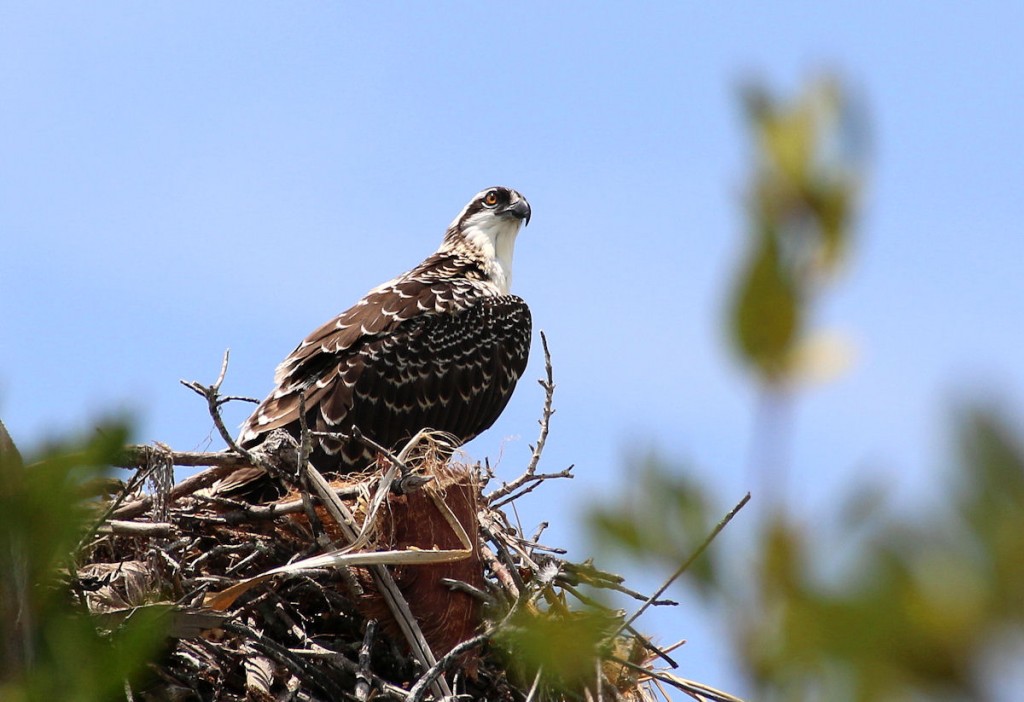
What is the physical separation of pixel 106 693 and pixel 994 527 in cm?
132

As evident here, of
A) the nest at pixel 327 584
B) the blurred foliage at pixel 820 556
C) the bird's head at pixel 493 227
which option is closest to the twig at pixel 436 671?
the nest at pixel 327 584

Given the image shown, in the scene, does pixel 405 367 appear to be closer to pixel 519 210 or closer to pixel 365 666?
pixel 519 210

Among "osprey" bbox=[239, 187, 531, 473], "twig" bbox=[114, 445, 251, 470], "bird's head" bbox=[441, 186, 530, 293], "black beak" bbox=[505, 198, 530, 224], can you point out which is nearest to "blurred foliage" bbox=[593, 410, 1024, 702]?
"twig" bbox=[114, 445, 251, 470]

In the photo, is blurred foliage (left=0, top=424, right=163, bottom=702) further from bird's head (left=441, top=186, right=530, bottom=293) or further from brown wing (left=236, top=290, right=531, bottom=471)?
bird's head (left=441, top=186, right=530, bottom=293)

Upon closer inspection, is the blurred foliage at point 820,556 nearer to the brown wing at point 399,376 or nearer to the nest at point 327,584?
the nest at point 327,584

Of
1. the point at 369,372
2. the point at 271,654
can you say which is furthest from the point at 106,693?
the point at 369,372

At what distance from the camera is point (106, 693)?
1624 mm

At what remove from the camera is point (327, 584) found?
5461 mm

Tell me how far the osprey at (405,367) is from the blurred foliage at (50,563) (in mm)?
5236

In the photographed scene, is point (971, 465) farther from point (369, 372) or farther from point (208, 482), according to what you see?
point (369, 372)

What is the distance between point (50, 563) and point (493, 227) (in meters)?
8.50

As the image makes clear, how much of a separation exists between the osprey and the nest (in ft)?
4.41

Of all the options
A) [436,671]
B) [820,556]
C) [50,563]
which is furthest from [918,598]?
[436,671]

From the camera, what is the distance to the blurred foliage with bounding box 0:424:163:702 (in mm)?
1504
